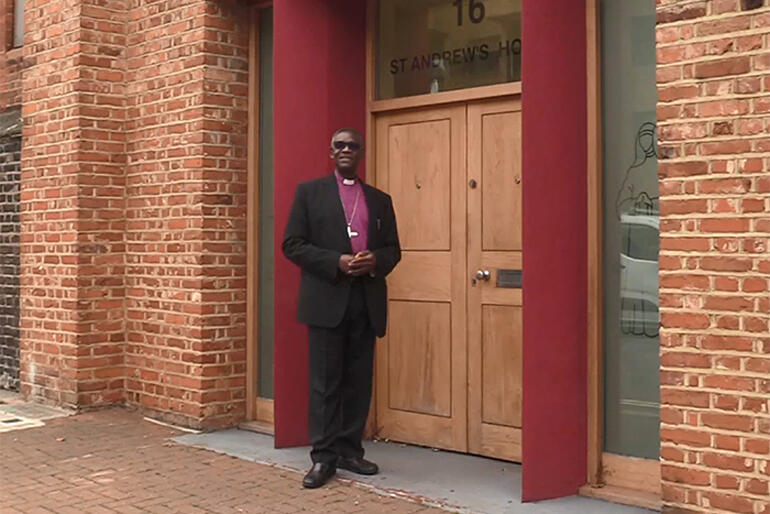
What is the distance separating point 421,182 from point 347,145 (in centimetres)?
90

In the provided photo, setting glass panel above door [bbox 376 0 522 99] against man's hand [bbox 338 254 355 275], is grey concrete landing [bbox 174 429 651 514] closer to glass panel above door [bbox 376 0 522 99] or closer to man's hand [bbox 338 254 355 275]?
man's hand [bbox 338 254 355 275]

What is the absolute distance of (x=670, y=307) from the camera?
448 centimetres

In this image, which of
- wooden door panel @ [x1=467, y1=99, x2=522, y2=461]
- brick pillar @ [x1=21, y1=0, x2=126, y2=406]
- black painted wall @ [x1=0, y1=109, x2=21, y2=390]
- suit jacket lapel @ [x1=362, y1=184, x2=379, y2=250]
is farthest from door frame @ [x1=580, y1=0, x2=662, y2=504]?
black painted wall @ [x1=0, y1=109, x2=21, y2=390]

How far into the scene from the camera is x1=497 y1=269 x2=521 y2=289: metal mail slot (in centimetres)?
587

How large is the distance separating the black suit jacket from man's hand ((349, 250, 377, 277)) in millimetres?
82

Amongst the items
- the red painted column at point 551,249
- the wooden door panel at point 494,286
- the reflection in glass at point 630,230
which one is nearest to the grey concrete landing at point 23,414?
the wooden door panel at point 494,286

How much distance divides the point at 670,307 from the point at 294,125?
3103mm

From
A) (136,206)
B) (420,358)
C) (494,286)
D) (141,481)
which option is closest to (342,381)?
(420,358)

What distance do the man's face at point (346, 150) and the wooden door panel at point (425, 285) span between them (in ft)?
2.60

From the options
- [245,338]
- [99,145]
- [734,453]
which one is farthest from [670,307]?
[99,145]

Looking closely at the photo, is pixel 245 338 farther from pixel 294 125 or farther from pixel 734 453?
pixel 734 453

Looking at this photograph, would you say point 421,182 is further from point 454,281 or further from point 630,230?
point 630,230

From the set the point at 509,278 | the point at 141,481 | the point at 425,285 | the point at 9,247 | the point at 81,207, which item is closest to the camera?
the point at 141,481

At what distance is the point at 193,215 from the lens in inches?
287
